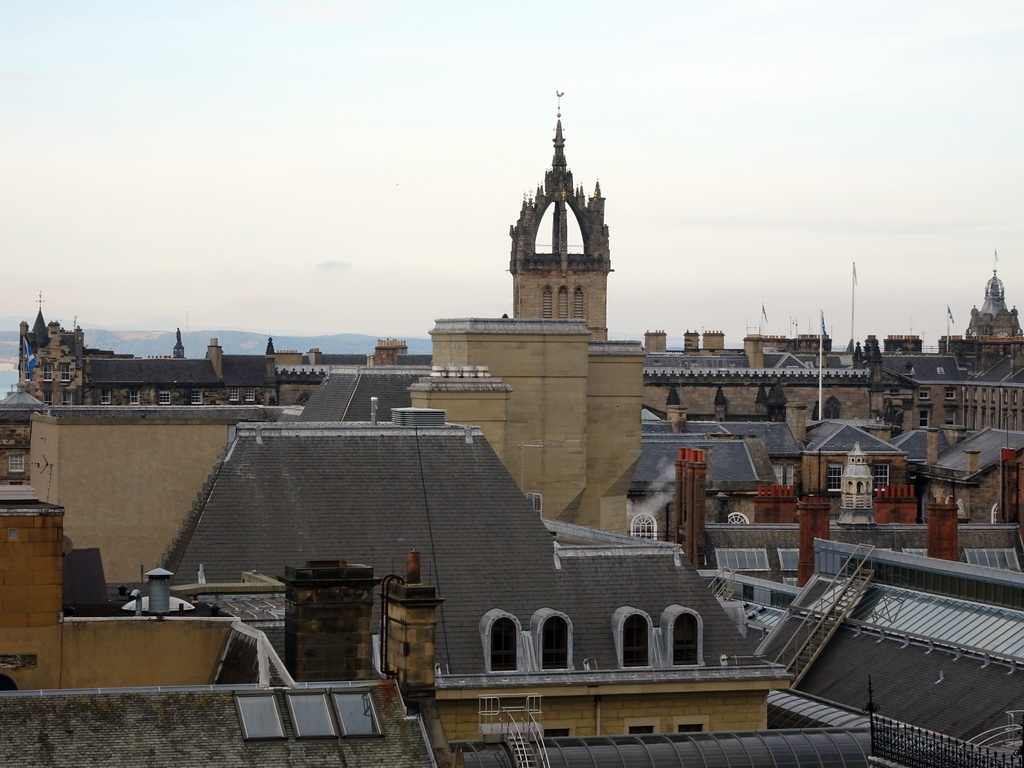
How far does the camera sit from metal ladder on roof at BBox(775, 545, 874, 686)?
173 feet

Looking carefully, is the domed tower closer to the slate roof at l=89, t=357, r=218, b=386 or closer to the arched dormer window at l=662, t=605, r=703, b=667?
the slate roof at l=89, t=357, r=218, b=386

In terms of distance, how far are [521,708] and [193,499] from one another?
39.0ft

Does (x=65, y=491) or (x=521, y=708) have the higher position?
(x=65, y=491)

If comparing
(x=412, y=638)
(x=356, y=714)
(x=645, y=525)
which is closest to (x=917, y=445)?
(x=645, y=525)

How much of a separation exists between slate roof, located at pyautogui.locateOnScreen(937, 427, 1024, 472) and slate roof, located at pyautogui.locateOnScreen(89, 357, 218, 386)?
7603 cm

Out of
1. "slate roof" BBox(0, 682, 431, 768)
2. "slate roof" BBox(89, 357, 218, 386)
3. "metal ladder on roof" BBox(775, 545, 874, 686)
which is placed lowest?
"metal ladder on roof" BBox(775, 545, 874, 686)

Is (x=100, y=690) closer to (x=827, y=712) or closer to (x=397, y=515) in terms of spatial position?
(x=397, y=515)

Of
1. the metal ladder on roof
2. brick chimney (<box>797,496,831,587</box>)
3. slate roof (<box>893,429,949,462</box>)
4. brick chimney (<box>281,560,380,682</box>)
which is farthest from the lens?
slate roof (<box>893,429,949,462</box>)

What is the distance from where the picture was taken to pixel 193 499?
46.4 m

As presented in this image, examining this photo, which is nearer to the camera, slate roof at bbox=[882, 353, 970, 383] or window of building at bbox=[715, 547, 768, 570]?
window of building at bbox=[715, 547, 768, 570]

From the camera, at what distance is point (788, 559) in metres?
82.6

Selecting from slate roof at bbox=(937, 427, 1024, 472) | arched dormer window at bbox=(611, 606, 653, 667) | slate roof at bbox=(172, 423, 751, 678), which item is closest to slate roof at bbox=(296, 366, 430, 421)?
slate roof at bbox=(172, 423, 751, 678)

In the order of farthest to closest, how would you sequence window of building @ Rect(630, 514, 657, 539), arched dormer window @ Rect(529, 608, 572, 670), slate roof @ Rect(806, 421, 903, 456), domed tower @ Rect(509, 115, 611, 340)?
domed tower @ Rect(509, 115, 611, 340) < slate roof @ Rect(806, 421, 903, 456) < window of building @ Rect(630, 514, 657, 539) < arched dormer window @ Rect(529, 608, 572, 670)

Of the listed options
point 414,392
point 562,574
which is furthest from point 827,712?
point 414,392
